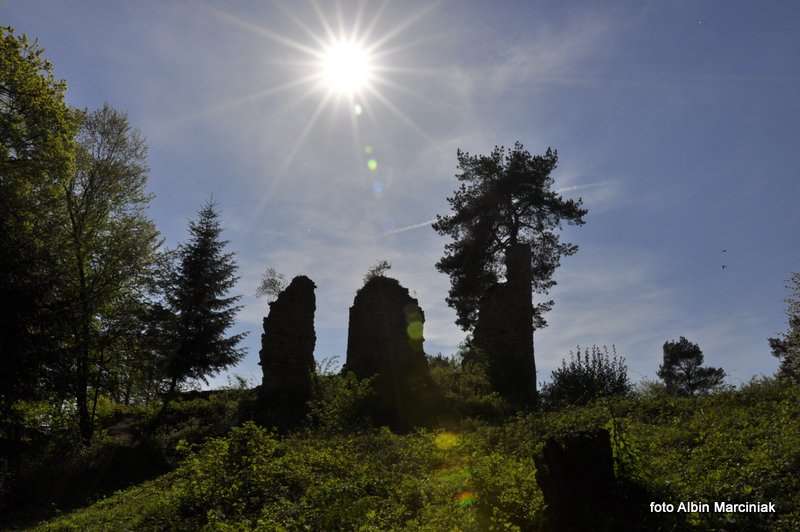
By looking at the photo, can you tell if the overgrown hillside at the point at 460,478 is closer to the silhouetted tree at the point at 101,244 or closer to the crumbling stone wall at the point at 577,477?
the crumbling stone wall at the point at 577,477

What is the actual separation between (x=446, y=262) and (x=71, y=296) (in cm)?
1822

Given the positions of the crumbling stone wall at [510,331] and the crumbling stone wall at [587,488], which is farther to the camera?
the crumbling stone wall at [510,331]

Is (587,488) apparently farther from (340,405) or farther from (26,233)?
(26,233)

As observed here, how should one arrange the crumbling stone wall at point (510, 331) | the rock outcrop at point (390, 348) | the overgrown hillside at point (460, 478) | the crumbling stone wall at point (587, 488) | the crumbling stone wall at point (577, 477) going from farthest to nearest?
1. the crumbling stone wall at point (510, 331)
2. the rock outcrop at point (390, 348)
3. the overgrown hillside at point (460, 478)
4. the crumbling stone wall at point (577, 477)
5. the crumbling stone wall at point (587, 488)

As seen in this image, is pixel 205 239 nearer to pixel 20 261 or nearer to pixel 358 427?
pixel 20 261

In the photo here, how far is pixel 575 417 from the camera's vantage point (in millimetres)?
11797

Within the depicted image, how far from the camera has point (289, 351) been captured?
763 inches

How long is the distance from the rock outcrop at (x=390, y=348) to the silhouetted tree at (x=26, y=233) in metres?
9.79

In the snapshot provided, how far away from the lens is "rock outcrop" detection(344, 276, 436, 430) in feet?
58.4

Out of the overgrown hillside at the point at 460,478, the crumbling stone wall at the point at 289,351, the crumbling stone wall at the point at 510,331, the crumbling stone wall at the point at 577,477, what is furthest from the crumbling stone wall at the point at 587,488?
the crumbling stone wall at the point at 510,331

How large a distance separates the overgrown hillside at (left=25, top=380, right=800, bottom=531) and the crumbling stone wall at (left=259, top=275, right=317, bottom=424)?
7147mm

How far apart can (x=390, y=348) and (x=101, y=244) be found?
444 inches

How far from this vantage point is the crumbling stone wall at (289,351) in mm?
18688

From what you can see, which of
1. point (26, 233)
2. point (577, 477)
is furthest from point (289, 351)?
point (577, 477)
